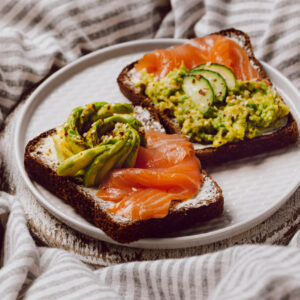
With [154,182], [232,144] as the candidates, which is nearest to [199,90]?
[232,144]

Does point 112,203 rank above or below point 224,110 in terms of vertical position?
below

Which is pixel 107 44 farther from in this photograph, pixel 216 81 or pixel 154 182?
pixel 154 182

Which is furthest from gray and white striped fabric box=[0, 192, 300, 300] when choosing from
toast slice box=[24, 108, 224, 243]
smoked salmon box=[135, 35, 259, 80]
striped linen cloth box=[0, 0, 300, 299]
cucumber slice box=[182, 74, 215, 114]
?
smoked salmon box=[135, 35, 259, 80]

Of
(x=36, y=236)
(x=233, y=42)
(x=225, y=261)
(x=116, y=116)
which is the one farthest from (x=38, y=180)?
(x=233, y=42)

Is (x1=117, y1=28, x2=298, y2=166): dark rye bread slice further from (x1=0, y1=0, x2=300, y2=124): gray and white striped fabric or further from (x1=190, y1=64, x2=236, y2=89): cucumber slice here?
(x1=0, y1=0, x2=300, y2=124): gray and white striped fabric

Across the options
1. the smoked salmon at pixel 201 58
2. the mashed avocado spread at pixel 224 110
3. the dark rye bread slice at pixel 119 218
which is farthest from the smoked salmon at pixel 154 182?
the smoked salmon at pixel 201 58

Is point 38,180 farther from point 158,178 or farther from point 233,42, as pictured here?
point 233,42

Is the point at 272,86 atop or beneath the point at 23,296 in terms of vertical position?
atop
